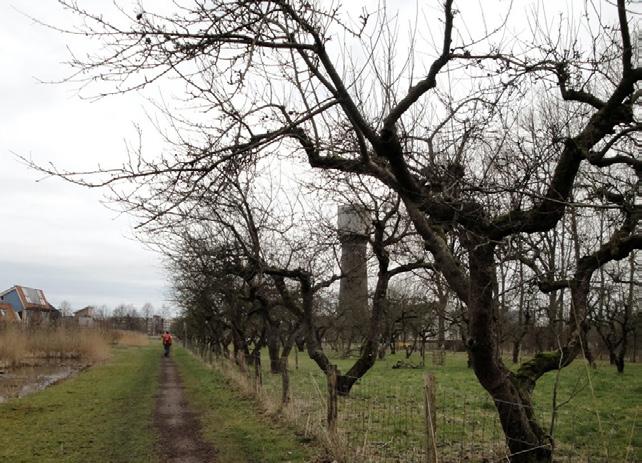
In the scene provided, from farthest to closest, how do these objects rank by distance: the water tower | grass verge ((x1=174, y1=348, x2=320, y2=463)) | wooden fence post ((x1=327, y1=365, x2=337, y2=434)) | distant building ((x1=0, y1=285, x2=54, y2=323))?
distant building ((x1=0, y1=285, x2=54, y2=323)), the water tower, wooden fence post ((x1=327, y1=365, x2=337, y2=434)), grass verge ((x1=174, y1=348, x2=320, y2=463))

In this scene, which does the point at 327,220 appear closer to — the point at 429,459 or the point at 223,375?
the point at 429,459

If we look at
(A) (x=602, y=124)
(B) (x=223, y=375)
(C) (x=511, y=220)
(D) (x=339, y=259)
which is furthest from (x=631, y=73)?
(B) (x=223, y=375)

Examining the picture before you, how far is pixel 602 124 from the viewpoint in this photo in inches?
215

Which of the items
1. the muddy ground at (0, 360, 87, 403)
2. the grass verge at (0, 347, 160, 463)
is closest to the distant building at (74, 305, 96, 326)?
the muddy ground at (0, 360, 87, 403)

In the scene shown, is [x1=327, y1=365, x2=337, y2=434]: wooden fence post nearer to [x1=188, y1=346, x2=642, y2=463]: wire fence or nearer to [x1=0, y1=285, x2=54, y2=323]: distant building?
[x1=188, y1=346, x2=642, y2=463]: wire fence

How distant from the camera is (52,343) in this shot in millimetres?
34594

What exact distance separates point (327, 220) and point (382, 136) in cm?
908

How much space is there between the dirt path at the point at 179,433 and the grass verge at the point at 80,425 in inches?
8.5

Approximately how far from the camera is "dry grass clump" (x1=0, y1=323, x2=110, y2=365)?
30.0 metres

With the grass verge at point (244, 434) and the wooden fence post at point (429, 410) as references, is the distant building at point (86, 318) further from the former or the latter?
the wooden fence post at point (429, 410)

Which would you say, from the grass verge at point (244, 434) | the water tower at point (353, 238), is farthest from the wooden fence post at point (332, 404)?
the water tower at point (353, 238)

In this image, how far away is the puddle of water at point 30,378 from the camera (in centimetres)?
Answer: 1922

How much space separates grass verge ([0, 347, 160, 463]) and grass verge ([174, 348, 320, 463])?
109cm

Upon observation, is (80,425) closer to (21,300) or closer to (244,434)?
(244,434)
